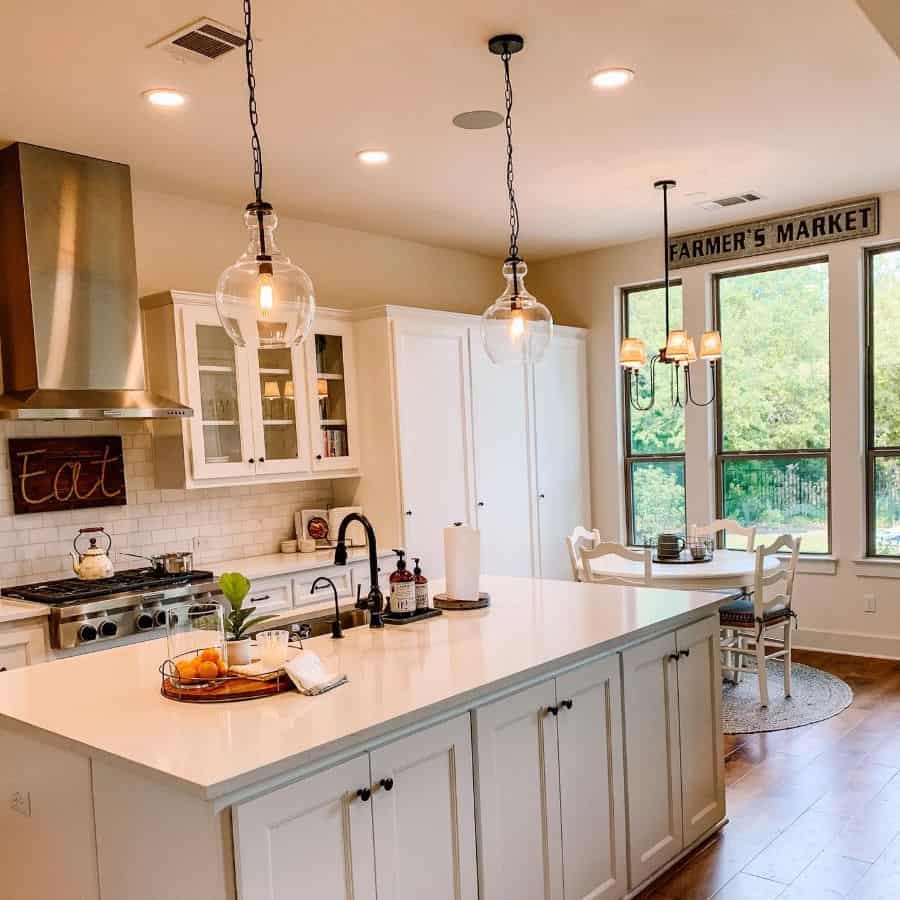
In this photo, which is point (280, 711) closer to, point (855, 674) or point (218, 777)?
point (218, 777)

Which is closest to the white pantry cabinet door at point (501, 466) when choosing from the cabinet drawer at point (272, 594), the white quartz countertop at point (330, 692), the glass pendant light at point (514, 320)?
the cabinet drawer at point (272, 594)

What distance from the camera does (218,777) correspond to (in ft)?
5.35

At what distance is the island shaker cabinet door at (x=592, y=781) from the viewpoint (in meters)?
2.52

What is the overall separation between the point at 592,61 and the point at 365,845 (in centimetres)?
272

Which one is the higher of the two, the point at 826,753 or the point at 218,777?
the point at 218,777

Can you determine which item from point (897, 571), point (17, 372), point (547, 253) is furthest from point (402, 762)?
point (547, 253)

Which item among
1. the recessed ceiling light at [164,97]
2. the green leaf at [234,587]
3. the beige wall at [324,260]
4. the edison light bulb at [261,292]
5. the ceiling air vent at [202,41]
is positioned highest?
the ceiling air vent at [202,41]

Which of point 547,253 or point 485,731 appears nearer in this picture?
point 485,731

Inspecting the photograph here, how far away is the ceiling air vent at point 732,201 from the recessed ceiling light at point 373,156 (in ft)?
7.14

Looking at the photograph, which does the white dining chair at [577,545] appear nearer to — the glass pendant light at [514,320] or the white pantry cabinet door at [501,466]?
the white pantry cabinet door at [501,466]

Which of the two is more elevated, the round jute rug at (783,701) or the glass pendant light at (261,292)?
the glass pendant light at (261,292)

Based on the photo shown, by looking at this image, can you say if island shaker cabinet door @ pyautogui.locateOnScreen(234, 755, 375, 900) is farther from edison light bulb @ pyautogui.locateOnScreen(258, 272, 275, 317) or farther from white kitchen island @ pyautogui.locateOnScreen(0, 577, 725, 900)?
edison light bulb @ pyautogui.locateOnScreen(258, 272, 275, 317)

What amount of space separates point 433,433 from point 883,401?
9.35ft

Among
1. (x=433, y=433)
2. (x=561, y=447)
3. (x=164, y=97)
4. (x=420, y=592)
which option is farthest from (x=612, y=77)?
(x=561, y=447)
